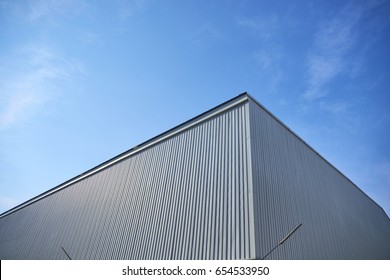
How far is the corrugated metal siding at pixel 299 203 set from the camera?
1074 centimetres

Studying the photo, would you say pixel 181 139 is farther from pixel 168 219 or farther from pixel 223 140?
pixel 168 219

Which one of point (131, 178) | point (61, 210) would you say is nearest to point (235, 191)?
point (131, 178)

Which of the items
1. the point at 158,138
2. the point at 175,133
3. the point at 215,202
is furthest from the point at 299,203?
the point at 158,138

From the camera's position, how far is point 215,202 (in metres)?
11.2

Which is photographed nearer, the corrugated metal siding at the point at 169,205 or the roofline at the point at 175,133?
the corrugated metal siding at the point at 169,205

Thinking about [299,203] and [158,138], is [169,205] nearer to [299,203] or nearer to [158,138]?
[158,138]

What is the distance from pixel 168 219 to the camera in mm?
12609

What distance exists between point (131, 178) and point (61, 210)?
8764 mm

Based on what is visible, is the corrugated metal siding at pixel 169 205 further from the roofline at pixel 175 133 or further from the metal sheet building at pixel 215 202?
the roofline at pixel 175 133

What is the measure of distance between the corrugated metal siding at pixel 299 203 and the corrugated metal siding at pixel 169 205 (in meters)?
0.83

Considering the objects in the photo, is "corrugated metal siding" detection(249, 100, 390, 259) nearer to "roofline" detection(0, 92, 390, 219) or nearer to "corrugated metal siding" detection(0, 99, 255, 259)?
"roofline" detection(0, 92, 390, 219)

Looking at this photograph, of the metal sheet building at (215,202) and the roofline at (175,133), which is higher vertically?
→ the roofline at (175,133)

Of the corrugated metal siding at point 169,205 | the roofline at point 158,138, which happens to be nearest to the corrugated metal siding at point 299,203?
the corrugated metal siding at point 169,205

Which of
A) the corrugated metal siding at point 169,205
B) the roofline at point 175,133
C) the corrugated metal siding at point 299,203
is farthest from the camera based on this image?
the roofline at point 175,133
